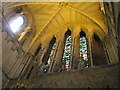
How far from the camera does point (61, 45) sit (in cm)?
1234

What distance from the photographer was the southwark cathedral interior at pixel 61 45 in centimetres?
817

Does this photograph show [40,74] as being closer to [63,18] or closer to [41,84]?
[41,84]

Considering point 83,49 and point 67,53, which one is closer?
point 83,49

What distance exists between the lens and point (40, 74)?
9188 mm

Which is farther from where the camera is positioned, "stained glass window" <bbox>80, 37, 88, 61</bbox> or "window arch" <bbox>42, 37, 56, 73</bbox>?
"stained glass window" <bbox>80, 37, 88, 61</bbox>

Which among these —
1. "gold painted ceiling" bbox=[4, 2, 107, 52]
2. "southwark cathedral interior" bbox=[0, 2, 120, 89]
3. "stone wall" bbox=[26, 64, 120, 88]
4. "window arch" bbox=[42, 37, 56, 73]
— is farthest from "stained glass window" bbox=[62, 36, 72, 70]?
"stone wall" bbox=[26, 64, 120, 88]

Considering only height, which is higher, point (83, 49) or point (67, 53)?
point (83, 49)

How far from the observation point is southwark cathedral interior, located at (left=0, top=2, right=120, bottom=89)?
8172 millimetres

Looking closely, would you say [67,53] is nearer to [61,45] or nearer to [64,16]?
[61,45]

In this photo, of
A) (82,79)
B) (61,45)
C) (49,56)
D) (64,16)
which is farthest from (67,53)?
(82,79)

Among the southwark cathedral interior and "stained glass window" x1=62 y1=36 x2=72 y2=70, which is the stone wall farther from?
"stained glass window" x1=62 y1=36 x2=72 y2=70

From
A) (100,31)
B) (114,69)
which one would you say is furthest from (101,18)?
(114,69)

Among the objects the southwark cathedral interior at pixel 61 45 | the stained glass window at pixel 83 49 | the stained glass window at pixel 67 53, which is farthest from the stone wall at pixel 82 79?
the stained glass window at pixel 83 49

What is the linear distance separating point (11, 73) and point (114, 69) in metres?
4.39
